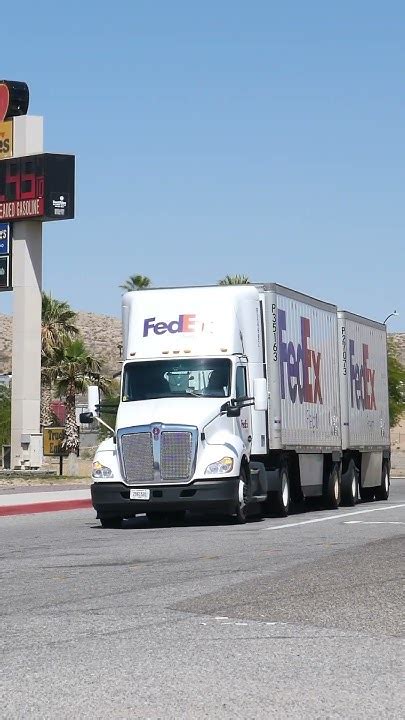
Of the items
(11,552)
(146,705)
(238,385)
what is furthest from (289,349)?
(146,705)

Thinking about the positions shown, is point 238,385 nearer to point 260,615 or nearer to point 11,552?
point 11,552

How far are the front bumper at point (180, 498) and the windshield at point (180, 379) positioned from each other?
1.69 metres

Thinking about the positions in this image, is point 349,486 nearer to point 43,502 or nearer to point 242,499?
point 43,502

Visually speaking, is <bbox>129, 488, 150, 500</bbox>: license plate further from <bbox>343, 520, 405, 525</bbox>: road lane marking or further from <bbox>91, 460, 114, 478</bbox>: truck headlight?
<bbox>343, 520, 405, 525</bbox>: road lane marking

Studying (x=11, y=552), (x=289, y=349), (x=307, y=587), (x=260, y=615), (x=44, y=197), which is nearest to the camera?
(x=260, y=615)

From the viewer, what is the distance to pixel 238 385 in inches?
945

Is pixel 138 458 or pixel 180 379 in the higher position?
pixel 180 379

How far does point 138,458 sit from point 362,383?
35.7 ft

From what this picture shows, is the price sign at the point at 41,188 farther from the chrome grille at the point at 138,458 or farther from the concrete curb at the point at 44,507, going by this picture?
the chrome grille at the point at 138,458

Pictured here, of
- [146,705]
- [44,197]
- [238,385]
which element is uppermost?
[44,197]

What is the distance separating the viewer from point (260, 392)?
2367 cm

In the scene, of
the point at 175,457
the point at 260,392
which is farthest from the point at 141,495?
the point at 260,392

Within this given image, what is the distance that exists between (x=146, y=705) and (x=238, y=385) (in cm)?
1667

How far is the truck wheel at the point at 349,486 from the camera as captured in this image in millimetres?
30875
